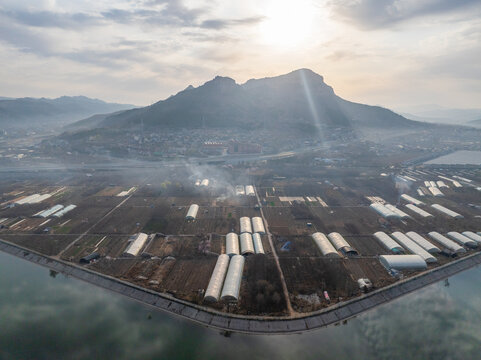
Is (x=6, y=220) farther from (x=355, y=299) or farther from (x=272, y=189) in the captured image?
(x=355, y=299)

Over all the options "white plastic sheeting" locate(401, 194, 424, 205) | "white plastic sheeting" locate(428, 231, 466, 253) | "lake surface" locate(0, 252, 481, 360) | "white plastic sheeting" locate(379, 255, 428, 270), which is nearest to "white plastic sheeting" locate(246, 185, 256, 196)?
"white plastic sheeting" locate(379, 255, 428, 270)

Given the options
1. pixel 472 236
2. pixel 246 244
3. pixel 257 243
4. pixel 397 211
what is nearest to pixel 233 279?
pixel 246 244

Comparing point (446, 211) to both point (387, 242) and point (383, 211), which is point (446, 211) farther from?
point (387, 242)

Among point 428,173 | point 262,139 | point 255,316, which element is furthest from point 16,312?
point 262,139

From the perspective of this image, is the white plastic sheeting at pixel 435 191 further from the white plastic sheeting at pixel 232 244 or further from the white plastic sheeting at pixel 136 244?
the white plastic sheeting at pixel 136 244

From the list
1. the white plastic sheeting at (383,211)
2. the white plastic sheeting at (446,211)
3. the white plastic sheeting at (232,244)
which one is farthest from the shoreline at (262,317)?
the white plastic sheeting at (446,211)

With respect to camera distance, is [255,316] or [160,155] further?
[160,155]
